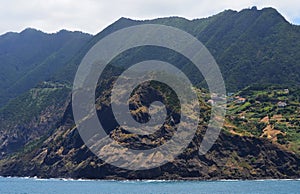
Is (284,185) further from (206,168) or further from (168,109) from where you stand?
(168,109)

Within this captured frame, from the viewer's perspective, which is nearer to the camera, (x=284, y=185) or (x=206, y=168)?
(x=284, y=185)

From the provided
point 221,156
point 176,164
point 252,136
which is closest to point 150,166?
point 176,164

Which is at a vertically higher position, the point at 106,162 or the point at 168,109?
the point at 168,109

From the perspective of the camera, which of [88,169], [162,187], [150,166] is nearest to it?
[162,187]

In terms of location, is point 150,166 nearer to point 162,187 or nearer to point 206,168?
point 206,168

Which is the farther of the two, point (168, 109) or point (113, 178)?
point (168, 109)

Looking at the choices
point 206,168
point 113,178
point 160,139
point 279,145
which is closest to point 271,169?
point 279,145

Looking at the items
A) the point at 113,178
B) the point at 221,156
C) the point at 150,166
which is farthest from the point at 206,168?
the point at 113,178

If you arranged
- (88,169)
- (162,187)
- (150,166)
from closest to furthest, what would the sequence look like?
(162,187)
(150,166)
(88,169)

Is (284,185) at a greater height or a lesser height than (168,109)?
lesser
